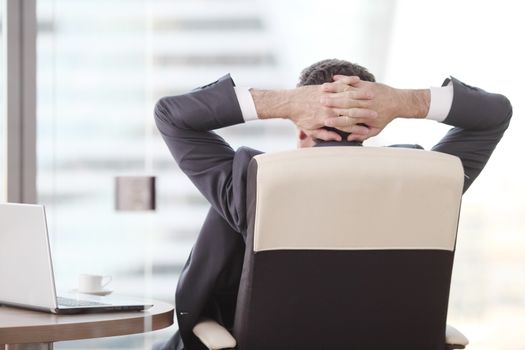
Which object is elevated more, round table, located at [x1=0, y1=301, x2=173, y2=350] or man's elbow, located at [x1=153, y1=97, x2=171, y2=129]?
man's elbow, located at [x1=153, y1=97, x2=171, y2=129]

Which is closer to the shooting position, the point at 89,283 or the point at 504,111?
the point at 504,111

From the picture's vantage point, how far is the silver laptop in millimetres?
2039

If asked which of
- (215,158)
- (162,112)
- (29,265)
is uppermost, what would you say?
(162,112)

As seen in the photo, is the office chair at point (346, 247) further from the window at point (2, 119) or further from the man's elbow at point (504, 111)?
the window at point (2, 119)

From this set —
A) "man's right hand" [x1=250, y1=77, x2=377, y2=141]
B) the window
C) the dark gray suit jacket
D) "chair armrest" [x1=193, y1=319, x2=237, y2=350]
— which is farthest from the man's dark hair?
the window

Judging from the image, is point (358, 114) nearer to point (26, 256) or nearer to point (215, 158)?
point (215, 158)

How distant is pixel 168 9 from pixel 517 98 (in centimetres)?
159

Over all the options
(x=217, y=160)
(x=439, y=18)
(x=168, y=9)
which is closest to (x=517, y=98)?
(x=439, y=18)

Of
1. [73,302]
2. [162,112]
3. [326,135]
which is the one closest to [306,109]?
[326,135]

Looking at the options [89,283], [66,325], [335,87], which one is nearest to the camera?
[66,325]

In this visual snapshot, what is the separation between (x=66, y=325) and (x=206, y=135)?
610mm

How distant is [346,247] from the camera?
1.79 metres

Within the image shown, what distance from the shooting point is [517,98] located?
11.9 feet

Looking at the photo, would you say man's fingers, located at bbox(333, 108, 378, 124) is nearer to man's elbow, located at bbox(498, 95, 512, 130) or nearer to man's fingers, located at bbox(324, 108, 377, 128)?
man's fingers, located at bbox(324, 108, 377, 128)
